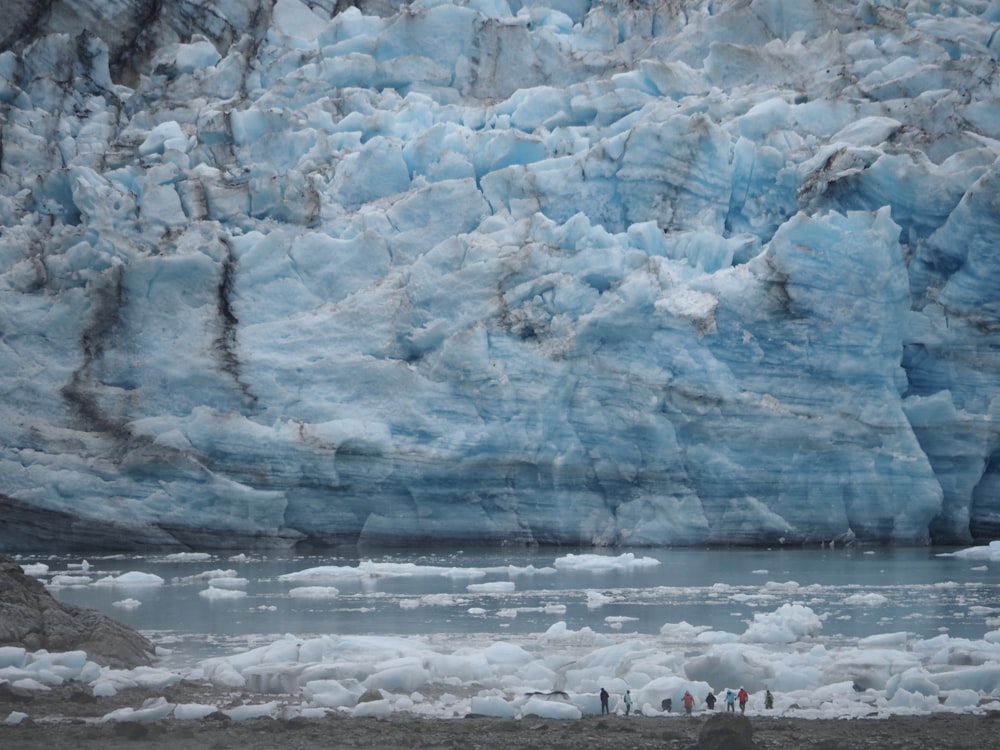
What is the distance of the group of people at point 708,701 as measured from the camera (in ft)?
23.6

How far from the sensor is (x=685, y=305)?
16266 millimetres

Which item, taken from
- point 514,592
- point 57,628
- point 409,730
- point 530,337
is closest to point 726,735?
point 409,730

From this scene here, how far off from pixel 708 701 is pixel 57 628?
4028 millimetres

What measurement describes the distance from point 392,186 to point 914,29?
8089 mm

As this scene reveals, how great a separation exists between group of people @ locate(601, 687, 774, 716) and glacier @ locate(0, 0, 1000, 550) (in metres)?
8.64

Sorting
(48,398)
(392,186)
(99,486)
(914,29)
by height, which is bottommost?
(99,486)

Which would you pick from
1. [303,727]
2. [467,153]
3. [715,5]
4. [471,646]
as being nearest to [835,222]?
[467,153]

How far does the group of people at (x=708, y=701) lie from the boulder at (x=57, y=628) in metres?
2.92

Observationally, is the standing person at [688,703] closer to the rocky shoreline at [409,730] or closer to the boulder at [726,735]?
the rocky shoreline at [409,730]

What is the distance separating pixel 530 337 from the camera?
16422 millimetres

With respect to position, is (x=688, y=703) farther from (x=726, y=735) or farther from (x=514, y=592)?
(x=514, y=592)

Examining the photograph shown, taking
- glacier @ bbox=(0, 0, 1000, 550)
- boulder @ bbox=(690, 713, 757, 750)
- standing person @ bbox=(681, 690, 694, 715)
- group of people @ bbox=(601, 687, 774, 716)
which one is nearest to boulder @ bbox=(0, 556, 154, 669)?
group of people @ bbox=(601, 687, 774, 716)

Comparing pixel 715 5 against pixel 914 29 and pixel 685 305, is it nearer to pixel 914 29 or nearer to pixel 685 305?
pixel 914 29

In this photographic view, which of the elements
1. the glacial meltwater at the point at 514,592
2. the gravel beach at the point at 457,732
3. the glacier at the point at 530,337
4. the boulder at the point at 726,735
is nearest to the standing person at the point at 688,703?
the gravel beach at the point at 457,732
